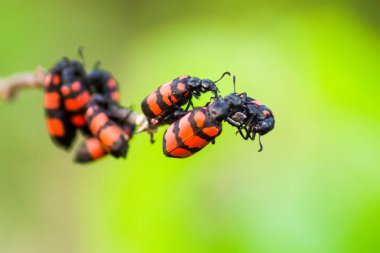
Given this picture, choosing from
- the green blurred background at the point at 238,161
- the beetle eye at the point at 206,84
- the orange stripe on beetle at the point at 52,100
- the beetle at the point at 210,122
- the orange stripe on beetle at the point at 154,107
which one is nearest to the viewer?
the beetle at the point at 210,122

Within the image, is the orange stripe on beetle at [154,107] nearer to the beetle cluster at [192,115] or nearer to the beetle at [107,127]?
the beetle cluster at [192,115]

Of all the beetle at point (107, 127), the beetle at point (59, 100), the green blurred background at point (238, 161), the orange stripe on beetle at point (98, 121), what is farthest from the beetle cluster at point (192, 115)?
the green blurred background at point (238, 161)

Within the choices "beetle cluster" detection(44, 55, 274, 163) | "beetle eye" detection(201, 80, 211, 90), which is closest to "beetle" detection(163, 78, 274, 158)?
"beetle cluster" detection(44, 55, 274, 163)

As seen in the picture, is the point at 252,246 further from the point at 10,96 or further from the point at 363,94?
the point at 10,96

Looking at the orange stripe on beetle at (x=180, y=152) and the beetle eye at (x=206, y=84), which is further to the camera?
the beetle eye at (x=206, y=84)

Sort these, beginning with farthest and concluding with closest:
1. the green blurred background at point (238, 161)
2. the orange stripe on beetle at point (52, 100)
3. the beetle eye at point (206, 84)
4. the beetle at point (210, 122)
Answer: the green blurred background at point (238, 161) < the orange stripe on beetle at point (52, 100) < the beetle eye at point (206, 84) < the beetle at point (210, 122)

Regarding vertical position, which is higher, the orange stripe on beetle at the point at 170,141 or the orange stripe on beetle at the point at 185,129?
the orange stripe on beetle at the point at 185,129

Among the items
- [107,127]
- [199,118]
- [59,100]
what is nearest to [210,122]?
[199,118]

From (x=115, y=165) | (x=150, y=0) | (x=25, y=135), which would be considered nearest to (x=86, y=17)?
(x=150, y=0)
